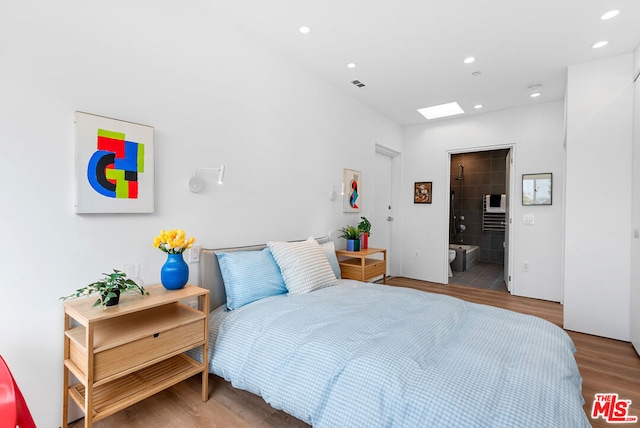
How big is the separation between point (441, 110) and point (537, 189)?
5.59ft

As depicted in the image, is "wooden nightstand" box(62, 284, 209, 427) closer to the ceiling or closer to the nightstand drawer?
the nightstand drawer

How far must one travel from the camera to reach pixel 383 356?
4.68ft

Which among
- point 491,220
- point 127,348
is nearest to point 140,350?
point 127,348

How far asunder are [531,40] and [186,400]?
12.6 feet

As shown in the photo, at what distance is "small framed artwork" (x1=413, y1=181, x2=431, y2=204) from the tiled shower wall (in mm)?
2513

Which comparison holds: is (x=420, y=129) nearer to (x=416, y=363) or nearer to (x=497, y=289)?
(x=497, y=289)

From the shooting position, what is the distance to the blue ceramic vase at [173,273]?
1912mm

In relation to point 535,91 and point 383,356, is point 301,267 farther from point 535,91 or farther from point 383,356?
point 535,91

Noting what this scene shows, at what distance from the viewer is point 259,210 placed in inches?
113

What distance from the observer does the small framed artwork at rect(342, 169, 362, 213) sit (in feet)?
13.1

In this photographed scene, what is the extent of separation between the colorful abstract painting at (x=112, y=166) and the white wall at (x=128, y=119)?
0.20 feet

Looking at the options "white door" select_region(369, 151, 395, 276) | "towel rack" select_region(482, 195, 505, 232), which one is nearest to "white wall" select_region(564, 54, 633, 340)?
"white door" select_region(369, 151, 395, 276)

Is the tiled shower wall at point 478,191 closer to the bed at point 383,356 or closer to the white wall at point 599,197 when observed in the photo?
the white wall at point 599,197

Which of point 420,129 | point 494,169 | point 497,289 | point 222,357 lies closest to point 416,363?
point 222,357
